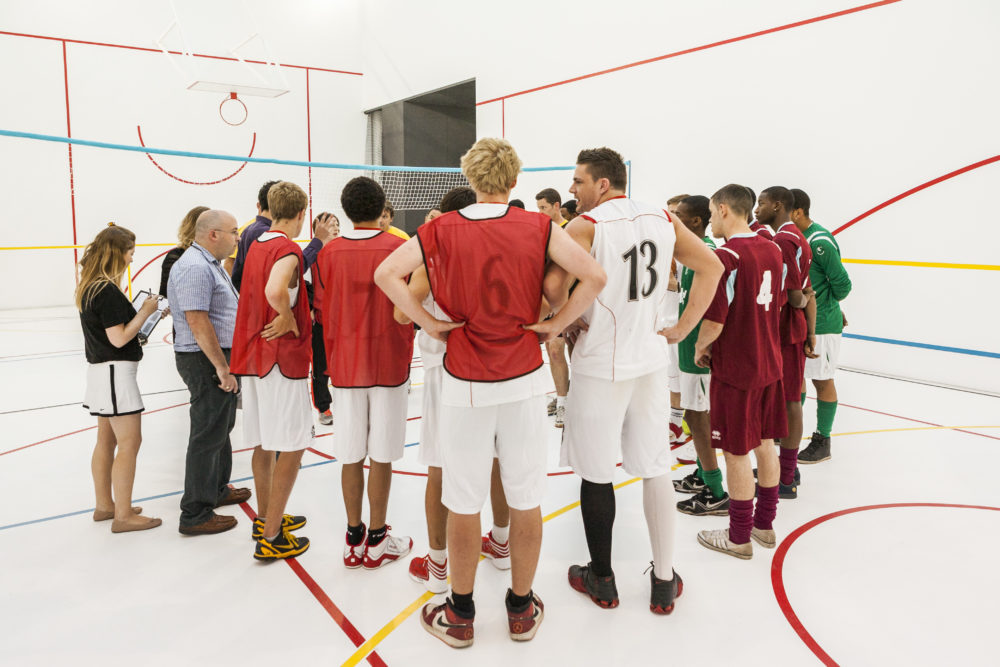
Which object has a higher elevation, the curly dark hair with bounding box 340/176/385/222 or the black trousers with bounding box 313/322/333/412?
the curly dark hair with bounding box 340/176/385/222

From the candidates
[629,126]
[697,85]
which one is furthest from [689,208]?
[629,126]

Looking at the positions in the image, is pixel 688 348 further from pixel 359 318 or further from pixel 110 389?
pixel 110 389

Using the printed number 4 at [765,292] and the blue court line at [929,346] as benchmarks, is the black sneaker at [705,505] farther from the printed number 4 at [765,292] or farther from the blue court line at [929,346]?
the blue court line at [929,346]

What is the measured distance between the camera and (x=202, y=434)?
368cm

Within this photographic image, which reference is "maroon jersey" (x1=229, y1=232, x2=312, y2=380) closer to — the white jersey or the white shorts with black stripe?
the white shorts with black stripe

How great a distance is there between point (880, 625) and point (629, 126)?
27.6ft

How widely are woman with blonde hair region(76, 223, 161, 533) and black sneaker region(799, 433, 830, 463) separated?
4.37 meters

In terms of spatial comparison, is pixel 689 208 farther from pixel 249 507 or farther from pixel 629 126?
pixel 629 126

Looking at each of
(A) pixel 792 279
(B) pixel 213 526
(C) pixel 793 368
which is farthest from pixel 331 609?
(A) pixel 792 279

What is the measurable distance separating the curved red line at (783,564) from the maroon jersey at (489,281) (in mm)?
1640

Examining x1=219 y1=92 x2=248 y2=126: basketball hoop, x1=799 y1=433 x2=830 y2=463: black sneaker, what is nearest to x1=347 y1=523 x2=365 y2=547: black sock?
x1=799 y1=433 x2=830 y2=463: black sneaker

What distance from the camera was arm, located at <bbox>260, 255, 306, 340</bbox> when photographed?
3113mm

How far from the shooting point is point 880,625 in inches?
110

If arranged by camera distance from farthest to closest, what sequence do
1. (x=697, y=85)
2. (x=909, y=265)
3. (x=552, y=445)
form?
(x=697, y=85)
(x=909, y=265)
(x=552, y=445)
